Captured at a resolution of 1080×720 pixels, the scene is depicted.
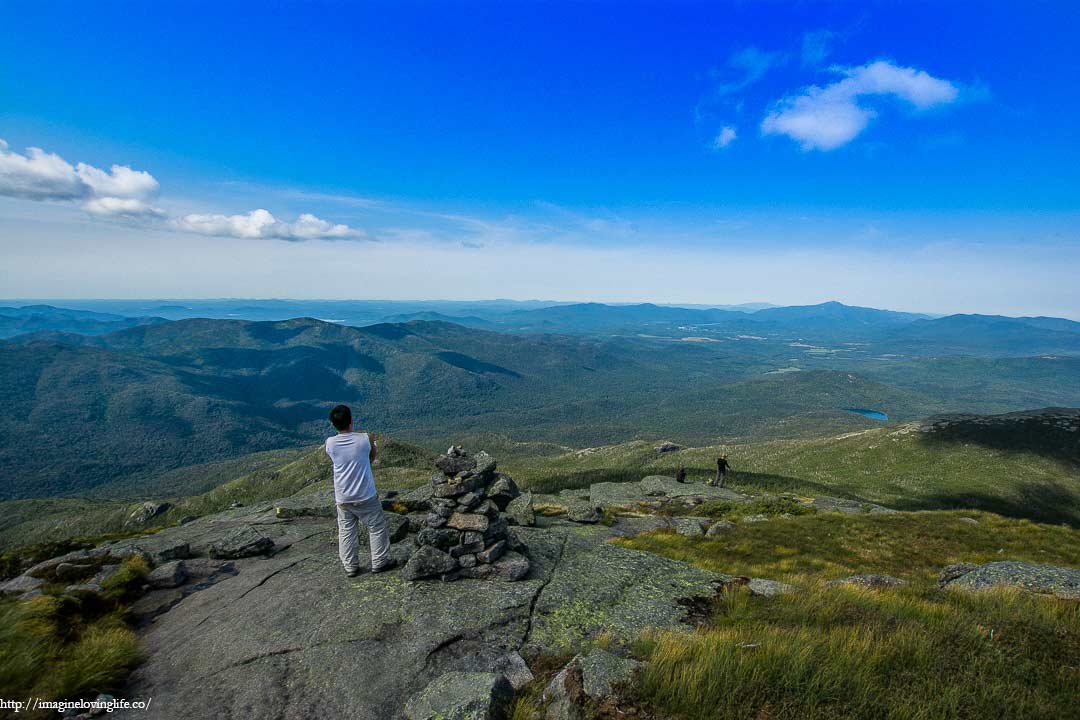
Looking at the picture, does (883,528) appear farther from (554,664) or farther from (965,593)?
(554,664)

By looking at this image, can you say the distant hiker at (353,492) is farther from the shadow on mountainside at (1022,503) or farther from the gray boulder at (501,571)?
the shadow on mountainside at (1022,503)

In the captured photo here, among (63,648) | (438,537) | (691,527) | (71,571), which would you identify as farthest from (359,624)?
(691,527)

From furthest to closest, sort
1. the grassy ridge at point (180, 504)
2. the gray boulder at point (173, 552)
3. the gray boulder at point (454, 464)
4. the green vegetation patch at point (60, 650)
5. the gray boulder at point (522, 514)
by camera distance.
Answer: the grassy ridge at point (180, 504)
the gray boulder at point (522, 514)
the gray boulder at point (173, 552)
the gray boulder at point (454, 464)
the green vegetation patch at point (60, 650)

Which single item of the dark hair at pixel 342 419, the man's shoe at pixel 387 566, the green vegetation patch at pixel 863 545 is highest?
the dark hair at pixel 342 419

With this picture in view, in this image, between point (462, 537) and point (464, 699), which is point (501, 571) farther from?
point (464, 699)

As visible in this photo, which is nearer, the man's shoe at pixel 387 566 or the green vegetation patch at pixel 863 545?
the man's shoe at pixel 387 566

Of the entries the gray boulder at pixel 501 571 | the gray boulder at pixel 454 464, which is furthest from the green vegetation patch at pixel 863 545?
the gray boulder at pixel 454 464

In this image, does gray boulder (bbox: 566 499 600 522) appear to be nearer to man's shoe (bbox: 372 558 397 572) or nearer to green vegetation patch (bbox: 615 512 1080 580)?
green vegetation patch (bbox: 615 512 1080 580)

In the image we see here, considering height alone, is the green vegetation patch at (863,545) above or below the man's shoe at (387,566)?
below
